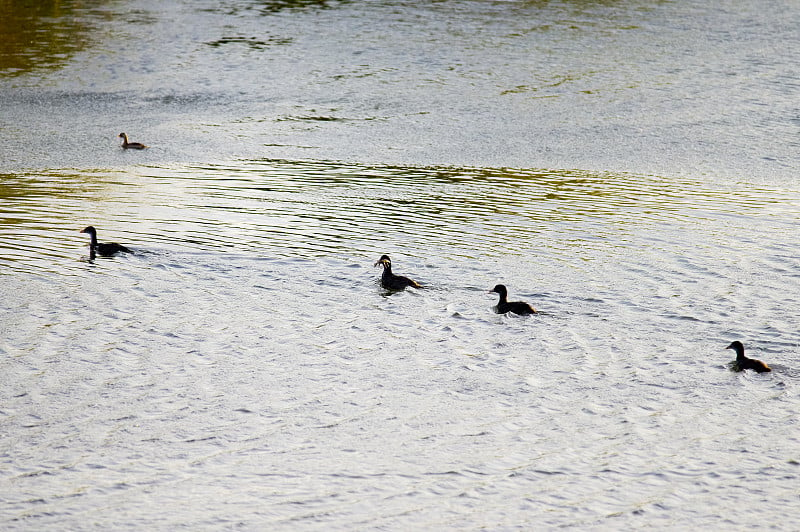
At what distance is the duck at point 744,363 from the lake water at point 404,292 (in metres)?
0.10

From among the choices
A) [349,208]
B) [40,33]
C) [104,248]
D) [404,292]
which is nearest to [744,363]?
[404,292]

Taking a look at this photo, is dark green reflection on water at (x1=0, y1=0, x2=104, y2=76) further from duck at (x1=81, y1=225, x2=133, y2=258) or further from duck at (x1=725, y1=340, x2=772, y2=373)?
duck at (x1=725, y1=340, x2=772, y2=373)

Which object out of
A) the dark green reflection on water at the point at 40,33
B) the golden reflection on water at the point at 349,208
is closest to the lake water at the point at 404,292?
the golden reflection on water at the point at 349,208

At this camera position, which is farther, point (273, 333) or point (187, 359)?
point (273, 333)

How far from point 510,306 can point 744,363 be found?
1.85 metres

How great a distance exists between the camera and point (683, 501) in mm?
5277

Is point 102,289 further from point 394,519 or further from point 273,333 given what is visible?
point 394,519

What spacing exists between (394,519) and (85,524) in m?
1.54

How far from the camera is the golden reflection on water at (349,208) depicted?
31.8 ft

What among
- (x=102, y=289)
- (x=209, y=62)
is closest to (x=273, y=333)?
(x=102, y=289)

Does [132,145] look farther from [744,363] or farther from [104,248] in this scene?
[744,363]

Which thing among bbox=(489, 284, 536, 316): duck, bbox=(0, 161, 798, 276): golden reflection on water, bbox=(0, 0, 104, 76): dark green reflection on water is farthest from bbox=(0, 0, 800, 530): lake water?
bbox=(0, 0, 104, 76): dark green reflection on water

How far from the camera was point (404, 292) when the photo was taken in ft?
27.4

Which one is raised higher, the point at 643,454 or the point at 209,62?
the point at 209,62
